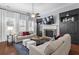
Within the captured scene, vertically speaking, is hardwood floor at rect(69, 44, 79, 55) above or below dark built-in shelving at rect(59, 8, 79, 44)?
below

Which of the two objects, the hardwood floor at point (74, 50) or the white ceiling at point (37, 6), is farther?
the hardwood floor at point (74, 50)

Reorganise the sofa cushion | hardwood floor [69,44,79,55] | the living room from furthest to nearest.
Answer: hardwood floor [69,44,79,55] < the living room < the sofa cushion

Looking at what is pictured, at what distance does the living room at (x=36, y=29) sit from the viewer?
1.77m

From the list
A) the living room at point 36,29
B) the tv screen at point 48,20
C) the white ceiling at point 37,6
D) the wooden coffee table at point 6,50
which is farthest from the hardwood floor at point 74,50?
the wooden coffee table at point 6,50

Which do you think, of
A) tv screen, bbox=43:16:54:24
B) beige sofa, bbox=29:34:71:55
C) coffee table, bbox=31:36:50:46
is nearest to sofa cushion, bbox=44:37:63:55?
beige sofa, bbox=29:34:71:55

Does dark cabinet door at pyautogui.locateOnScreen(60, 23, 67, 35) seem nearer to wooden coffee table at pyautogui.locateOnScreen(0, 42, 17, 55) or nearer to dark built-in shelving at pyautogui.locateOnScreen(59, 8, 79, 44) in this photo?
dark built-in shelving at pyautogui.locateOnScreen(59, 8, 79, 44)

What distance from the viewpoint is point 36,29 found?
1935mm

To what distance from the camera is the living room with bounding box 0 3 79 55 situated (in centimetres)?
177

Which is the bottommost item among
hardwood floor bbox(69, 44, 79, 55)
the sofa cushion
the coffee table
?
hardwood floor bbox(69, 44, 79, 55)

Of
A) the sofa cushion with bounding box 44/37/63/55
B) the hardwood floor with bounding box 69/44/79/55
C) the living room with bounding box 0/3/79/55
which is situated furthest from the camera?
the hardwood floor with bounding box 69/44/79/55

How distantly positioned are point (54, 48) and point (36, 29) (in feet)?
2.06

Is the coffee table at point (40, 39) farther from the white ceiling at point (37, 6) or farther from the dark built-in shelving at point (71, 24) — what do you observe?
the white ceiling at point (37, 6)

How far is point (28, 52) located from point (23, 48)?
Result: 0.52ft
